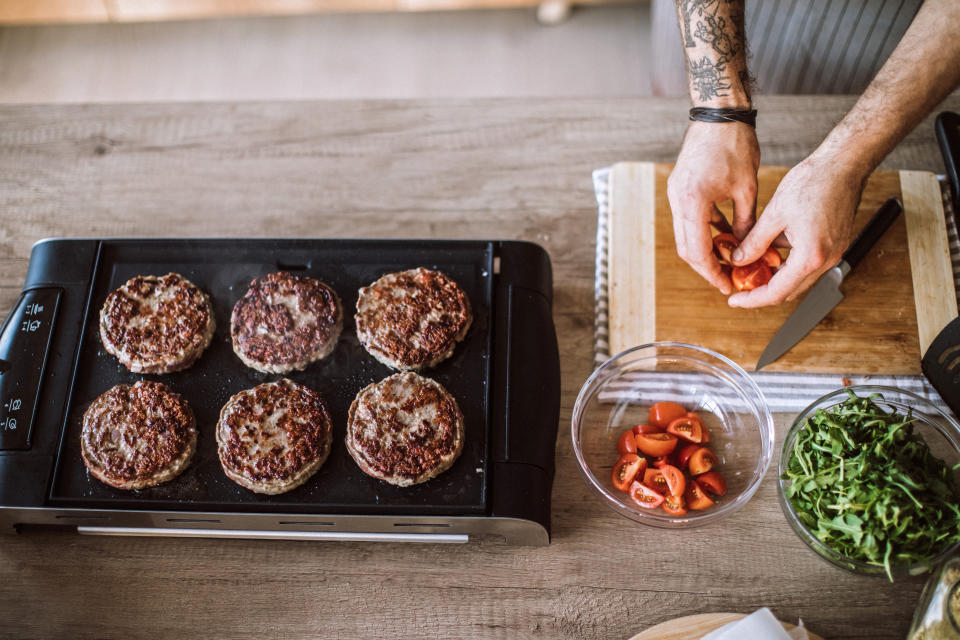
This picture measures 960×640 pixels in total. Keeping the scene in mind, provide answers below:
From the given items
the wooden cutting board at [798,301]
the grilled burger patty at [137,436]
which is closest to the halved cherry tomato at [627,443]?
the wooden cutting board at [798,301]

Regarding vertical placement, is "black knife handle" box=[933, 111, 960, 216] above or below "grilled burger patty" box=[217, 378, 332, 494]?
above

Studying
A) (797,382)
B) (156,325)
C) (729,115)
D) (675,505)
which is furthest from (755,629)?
(156,325)

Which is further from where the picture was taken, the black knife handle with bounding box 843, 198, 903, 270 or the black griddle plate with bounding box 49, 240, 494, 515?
the black knife handle with bounding box 843, 198, 903, 270

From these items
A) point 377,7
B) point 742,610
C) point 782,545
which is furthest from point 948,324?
point 377,7

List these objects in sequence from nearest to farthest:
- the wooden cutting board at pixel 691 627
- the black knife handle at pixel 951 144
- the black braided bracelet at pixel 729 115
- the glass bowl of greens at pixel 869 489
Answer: the glass bowl of greens at pixel 869 489, the wooden cutting board at pixel 691 627, the black braided bracelet at pixel 729 115, the black knife handle at pixel 951 144

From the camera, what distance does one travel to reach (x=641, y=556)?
1.68 meters

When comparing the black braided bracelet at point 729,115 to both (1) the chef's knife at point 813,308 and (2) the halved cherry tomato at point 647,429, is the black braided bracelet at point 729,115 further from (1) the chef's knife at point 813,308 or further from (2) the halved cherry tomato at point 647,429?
A: (2) the halved cherry tomato at point 647,429

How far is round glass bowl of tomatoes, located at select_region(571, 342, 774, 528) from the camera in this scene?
1.66m

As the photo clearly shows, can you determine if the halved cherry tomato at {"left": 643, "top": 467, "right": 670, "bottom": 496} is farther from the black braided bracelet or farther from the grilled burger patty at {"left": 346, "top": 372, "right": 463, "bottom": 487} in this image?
the black braided bracelet

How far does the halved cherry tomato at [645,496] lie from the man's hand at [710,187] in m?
0.55

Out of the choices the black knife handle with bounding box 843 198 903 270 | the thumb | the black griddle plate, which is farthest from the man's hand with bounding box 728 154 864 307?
the black griddle plate

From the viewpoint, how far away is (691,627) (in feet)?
5.13

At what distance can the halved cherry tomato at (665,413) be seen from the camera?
1735 mm

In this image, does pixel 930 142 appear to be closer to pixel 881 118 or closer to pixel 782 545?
pixel 881 118
